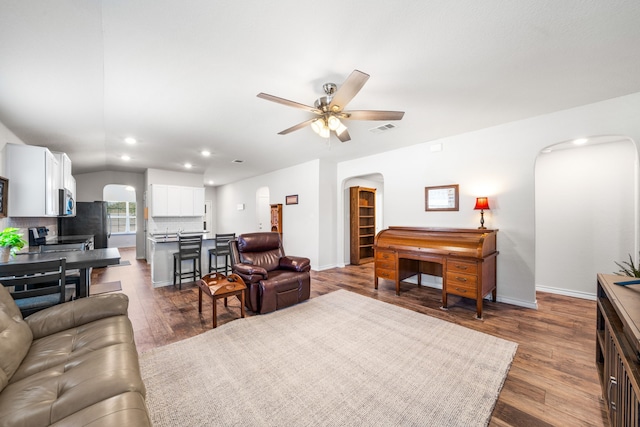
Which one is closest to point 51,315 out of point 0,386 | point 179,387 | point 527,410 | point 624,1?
point 0,386

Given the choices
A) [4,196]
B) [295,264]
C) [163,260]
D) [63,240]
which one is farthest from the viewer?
[63,240]

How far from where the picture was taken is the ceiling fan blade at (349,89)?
188 cm

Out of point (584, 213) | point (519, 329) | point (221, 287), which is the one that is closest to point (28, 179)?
point (221, 287)

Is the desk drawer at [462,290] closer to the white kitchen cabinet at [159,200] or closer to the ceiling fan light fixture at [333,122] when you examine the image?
the ceiling fan light fixture at [333,122]

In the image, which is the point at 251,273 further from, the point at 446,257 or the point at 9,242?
the point at 446,257

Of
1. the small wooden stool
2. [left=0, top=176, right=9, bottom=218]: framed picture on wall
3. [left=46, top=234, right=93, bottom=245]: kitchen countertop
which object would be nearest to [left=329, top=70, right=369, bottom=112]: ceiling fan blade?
the small wooden stool

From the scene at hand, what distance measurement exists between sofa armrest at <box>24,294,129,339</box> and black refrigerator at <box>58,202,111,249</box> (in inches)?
229

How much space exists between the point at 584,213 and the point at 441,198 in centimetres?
202

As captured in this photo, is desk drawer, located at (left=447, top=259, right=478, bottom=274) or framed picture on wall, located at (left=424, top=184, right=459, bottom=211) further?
framed picture on wall, located at (left=424, top=184, right=459, bottom=211)

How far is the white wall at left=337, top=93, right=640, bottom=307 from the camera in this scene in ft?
9.80

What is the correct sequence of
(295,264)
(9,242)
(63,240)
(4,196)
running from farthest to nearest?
(63,240) < (295,264) < (4,196) < (9,242)

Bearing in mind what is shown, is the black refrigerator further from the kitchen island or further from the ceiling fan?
the ceiling fan

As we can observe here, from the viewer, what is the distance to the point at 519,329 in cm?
285

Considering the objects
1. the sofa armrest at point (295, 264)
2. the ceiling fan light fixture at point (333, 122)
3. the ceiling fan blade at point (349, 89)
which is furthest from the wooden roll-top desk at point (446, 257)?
the ceiling fan blade at point (349, 89)
